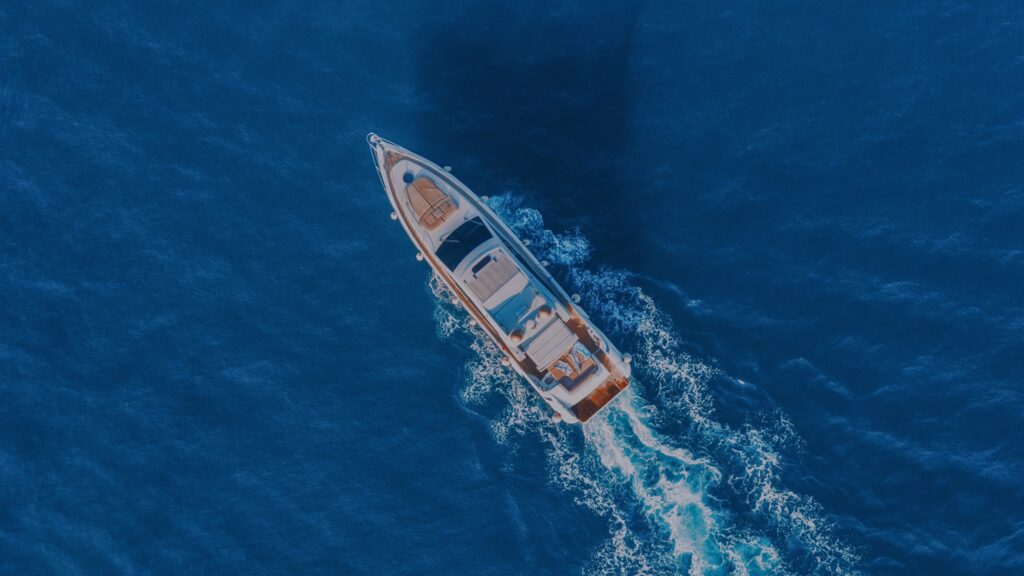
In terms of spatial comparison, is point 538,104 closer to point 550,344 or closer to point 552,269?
point 552,269

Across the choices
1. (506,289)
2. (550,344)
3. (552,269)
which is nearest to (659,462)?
(550,344)

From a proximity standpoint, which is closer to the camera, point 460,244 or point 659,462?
point 460,244

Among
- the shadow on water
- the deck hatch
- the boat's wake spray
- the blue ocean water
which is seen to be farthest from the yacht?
A: the shadow on water

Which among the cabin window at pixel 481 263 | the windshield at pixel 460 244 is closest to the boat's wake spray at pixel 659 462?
the windshield at pixel 460 244

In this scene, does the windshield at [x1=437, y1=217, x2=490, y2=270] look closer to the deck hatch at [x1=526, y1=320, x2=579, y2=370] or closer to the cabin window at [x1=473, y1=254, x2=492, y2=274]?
the cabin window at [x1=473, y1=254, x2=492, y2=274]

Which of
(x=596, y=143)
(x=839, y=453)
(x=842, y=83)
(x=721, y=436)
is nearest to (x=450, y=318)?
(x=596, y=143)

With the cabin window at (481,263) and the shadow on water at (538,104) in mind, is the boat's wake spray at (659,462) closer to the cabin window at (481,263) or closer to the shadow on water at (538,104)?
the cabin window at (481,263)
